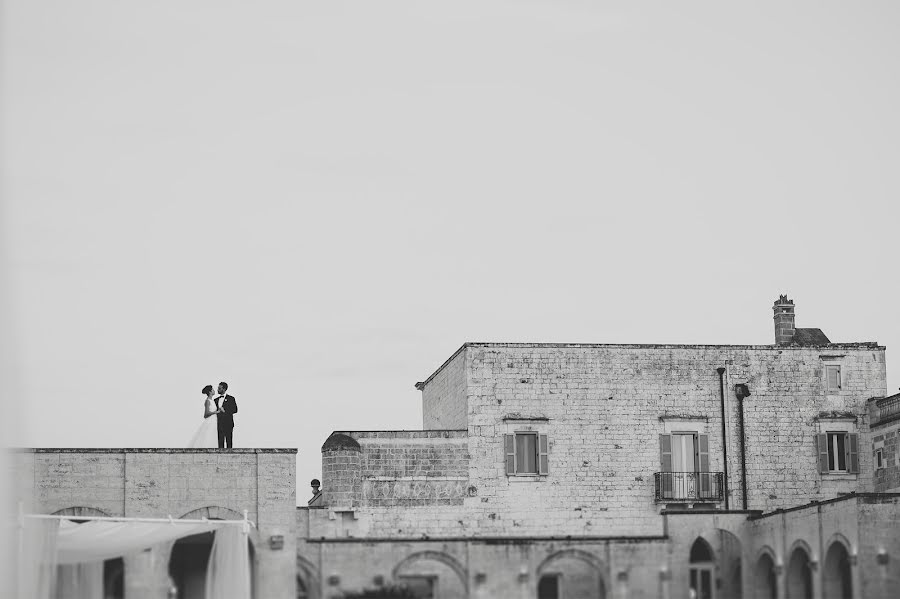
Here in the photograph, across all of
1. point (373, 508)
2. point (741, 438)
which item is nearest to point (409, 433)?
point (373, 508)

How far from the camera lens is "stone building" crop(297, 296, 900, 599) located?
141 ft

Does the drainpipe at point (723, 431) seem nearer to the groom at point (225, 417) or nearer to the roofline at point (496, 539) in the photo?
the roofline at point (496, 539)

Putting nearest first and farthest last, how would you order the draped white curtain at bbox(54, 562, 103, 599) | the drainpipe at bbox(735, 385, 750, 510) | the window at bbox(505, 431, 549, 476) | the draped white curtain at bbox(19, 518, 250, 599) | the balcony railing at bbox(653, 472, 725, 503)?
the draped white curtain at bbox(19, 518, 250, 599) → the draped white curtain at bbox(54, 562, 103, 599) → the window at bbox(505, 431, 549, 476) → the balcony railing at bbox(653, 472, 725, 503) → the drainpipe at bbox(735, 385, 750, 510)

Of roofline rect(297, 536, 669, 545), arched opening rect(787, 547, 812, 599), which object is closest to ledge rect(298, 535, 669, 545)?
roofline rect(297, 536, 669, 545)

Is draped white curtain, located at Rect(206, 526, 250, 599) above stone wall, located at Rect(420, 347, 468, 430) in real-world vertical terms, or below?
below

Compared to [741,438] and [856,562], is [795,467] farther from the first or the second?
[856,562]

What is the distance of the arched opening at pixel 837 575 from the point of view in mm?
39750

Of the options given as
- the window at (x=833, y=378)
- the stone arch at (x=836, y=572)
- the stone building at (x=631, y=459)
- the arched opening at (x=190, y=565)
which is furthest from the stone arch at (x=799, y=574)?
the arched opening at (x=190, y=565)

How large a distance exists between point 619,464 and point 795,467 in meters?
4.80

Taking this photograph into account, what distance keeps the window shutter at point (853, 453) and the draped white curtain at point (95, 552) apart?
57.0 feet

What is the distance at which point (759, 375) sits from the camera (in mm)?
47156

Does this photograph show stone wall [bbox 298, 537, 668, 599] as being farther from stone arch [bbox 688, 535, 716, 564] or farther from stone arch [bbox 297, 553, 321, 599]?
stone arch [bbox 688, 535, 716, 564]

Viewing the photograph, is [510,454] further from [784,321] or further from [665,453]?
[784,321]

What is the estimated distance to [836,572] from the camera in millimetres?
40156
